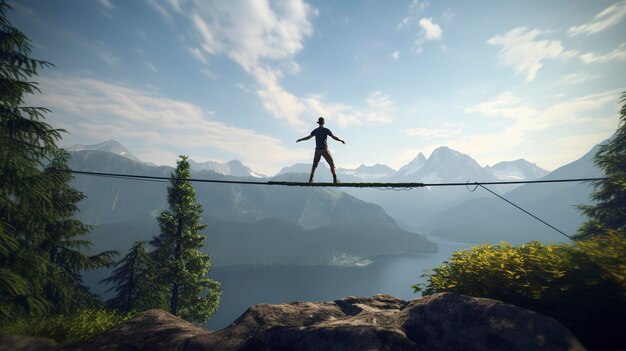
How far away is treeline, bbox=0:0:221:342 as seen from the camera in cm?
922

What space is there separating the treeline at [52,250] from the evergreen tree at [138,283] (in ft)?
0.27

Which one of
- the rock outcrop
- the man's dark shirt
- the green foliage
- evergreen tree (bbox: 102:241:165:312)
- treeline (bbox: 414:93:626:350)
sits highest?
the man's dark shirt

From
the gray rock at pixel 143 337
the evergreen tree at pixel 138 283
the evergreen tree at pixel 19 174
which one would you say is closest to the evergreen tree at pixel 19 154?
the evergreen tree at pixel 19 174

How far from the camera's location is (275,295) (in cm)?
14975

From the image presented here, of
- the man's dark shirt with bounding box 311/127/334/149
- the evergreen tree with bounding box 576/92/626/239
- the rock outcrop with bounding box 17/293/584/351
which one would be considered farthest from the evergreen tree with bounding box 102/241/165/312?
the evergreen tree with bounding box 576/92/626/239

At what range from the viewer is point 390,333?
541 centimetres

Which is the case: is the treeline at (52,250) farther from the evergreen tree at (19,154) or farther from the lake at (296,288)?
the lake at (296,288)

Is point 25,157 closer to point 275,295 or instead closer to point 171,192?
point 171,192

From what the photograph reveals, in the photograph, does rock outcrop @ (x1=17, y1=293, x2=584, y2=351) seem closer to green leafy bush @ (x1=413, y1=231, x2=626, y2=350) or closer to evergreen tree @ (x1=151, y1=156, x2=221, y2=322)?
green leafy bush @ (x1=413, y1=231, x2=626, y2=350)

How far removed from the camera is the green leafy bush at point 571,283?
15.9ft

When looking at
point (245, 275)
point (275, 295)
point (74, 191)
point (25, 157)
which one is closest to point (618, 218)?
point (25, 157)

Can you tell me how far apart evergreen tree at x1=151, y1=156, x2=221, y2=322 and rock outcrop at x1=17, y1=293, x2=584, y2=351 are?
15.7 meters

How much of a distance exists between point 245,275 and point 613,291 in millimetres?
213068

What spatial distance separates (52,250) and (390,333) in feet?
72.2
